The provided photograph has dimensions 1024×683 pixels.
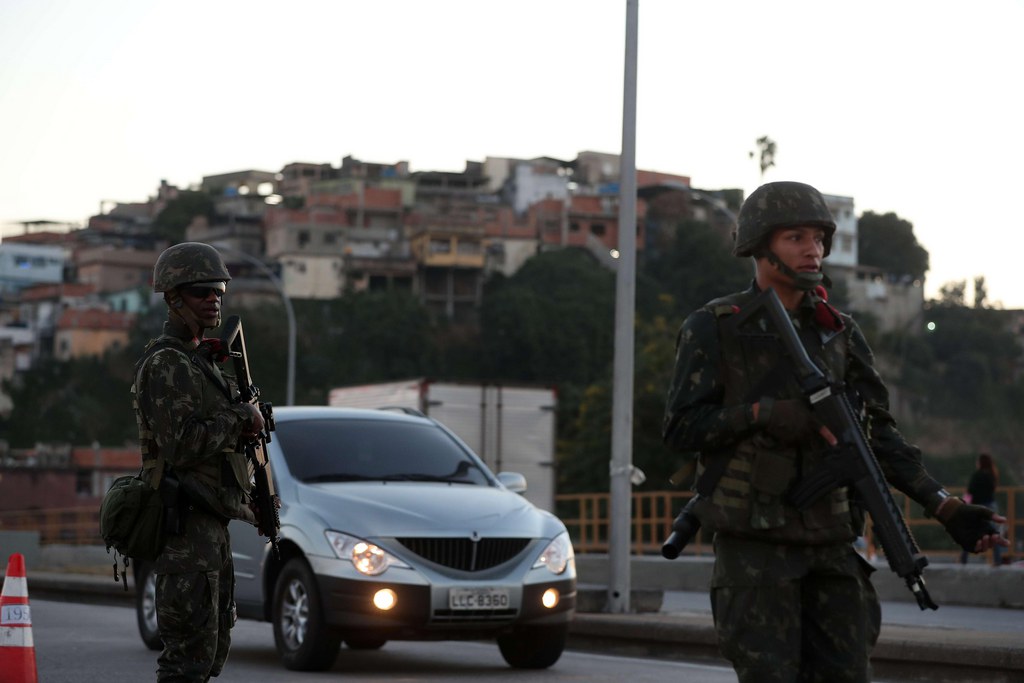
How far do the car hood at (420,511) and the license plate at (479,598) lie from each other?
0.36m

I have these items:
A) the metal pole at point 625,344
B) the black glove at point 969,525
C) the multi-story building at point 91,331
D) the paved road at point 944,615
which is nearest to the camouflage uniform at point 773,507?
the black glove at point 969,525

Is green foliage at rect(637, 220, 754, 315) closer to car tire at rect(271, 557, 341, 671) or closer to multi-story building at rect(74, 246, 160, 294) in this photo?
multi-story building at rect(74, 246, 160, 294)

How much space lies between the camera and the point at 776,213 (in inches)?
209

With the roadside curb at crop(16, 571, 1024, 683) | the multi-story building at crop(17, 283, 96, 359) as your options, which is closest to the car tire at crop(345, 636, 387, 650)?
the roadside curb at crop(16, 571, 1024, 683)

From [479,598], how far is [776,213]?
620cm

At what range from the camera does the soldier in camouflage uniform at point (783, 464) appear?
5016 millimetres

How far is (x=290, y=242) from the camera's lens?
511 feet

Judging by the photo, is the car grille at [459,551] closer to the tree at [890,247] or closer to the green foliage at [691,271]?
the green foliage at [691,271]

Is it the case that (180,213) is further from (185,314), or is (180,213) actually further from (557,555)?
(185,314)

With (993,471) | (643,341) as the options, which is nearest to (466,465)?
(993,471)

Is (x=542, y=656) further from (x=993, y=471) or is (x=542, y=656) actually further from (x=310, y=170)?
(x=310, y=170)

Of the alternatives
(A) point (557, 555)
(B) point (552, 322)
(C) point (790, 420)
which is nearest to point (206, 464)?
(C) point (790, 420)

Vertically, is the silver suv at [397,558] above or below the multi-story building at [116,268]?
below

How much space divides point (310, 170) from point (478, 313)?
146 ft
